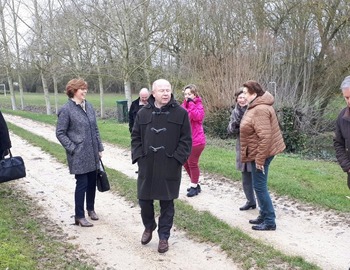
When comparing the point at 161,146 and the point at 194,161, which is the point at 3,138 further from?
the point at 194,161

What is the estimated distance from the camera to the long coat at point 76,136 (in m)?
5.73

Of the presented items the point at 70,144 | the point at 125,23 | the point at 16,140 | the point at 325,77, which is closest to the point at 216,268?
the point at 70,144

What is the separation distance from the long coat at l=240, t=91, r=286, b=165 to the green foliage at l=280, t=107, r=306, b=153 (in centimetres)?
945

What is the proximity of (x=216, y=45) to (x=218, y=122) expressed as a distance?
233 inches

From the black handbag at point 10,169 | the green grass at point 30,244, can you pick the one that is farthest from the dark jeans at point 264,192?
the black handbag at point 10,169

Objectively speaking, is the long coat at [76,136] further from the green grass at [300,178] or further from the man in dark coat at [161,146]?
the green grass at [300,178]

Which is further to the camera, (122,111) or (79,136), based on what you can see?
(122,111)

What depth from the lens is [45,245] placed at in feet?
17.2

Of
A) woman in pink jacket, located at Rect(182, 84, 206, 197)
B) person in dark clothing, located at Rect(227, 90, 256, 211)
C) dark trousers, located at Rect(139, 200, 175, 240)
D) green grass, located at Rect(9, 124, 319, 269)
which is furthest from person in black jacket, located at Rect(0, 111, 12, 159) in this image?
person in dark clothing, located at Rect(227, 90, 256, 211)

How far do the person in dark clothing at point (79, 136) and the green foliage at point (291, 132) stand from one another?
9895 mm

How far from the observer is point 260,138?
530 cm

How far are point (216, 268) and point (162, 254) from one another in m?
0.70

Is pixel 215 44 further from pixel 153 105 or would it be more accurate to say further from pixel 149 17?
pixel 153 105

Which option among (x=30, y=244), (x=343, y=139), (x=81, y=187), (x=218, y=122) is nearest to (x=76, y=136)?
(x=81, y=187)
